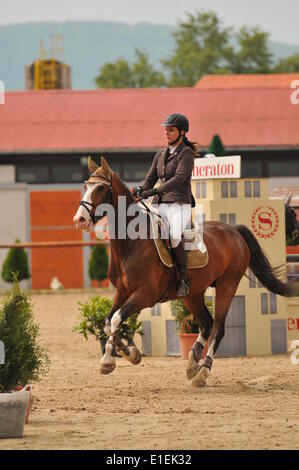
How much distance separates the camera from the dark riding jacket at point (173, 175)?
10766mm

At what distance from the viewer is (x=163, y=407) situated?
9359mm

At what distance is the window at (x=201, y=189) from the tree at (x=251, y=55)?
174ft

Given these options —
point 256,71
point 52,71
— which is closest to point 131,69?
point 256,71

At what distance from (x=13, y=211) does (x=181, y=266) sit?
74.2ft

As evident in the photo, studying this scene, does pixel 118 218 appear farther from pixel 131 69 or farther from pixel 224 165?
pixel 131 69

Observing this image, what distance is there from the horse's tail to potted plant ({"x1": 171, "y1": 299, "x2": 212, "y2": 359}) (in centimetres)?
117

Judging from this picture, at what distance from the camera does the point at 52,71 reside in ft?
147

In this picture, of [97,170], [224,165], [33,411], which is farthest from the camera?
[224,165]

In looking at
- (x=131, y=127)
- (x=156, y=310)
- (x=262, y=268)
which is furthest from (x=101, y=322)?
(x=131, y=127)

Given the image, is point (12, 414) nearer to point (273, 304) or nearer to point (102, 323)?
point (102, 323)

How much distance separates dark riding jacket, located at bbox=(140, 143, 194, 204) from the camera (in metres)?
10.8

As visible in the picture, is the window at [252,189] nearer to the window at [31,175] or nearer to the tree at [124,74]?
the window at [31,175]
